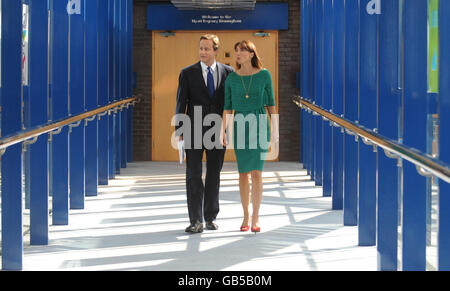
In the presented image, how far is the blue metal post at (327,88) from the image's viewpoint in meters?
9.24

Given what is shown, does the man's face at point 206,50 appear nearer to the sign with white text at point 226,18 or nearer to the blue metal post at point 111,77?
the blue metal post at point 111,77

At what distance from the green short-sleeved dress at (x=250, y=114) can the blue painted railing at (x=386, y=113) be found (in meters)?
0.76

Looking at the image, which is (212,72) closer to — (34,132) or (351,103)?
(351,103)

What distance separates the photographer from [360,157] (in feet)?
20.7

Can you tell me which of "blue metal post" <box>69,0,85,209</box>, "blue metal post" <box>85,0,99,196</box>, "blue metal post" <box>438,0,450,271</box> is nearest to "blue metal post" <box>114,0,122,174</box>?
"blue metal post" <box>85,0,99,196</box>

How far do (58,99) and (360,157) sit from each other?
2.77 metres

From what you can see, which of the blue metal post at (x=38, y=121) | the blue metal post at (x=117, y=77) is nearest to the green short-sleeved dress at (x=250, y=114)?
the blue metal post at (x=38, y=121)

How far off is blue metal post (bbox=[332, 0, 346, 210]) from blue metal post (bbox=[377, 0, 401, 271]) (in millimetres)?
2572

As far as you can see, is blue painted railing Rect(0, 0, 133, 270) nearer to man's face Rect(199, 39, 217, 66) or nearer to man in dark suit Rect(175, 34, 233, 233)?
man in dark suit Rect(175, 34, 233, 233)

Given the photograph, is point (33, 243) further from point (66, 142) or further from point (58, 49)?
point (58, 49)

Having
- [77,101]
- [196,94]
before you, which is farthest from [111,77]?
[196,94]

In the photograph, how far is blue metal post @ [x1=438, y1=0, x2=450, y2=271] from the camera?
12.4 ft

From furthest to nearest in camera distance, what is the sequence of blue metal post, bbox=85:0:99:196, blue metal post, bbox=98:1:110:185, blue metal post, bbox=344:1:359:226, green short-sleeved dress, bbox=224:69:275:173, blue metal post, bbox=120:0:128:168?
1. blue metal post, bbox=120:0:128:168
2. blue metal post, bbox=98:1:110:185
3. blue metal post, bbox=85:0:99:196
4. blue metal post, bbox=344:1:359:226
5. green short-sleeved dress, bbox=224:69:275:173

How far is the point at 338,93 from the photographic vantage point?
8305 millimetres
